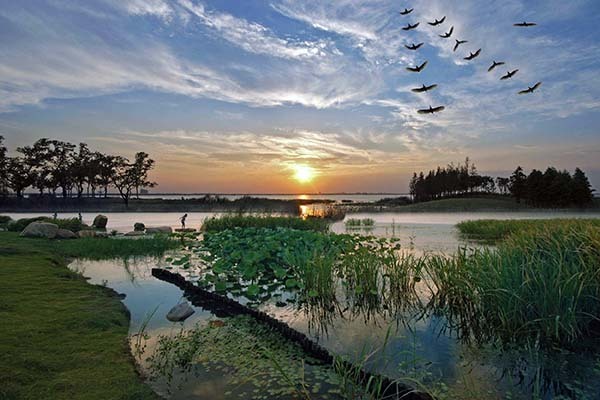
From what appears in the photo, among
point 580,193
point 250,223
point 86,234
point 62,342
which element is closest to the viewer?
point 62,342

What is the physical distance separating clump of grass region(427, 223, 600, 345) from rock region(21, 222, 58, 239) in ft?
46.9

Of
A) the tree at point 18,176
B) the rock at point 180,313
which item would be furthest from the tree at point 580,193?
the tree at point 18,176

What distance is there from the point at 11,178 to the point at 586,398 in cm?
5868

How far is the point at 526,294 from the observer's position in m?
4.64

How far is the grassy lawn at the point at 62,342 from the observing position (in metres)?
3.17

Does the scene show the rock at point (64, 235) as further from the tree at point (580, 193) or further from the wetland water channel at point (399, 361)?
the tree at point (580, 193)

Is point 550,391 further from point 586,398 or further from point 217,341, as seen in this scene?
point 217,341

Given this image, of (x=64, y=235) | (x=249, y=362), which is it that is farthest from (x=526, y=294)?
(x=64, y=235)

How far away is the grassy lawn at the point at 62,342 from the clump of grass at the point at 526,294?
4.17 metres

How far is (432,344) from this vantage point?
4484 mm

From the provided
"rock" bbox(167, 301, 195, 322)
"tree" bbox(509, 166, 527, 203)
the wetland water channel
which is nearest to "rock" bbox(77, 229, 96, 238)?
the wetland water channel

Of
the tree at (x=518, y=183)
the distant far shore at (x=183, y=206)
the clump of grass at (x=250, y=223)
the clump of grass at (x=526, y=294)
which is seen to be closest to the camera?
the clump of grass at (x=526, y=294)

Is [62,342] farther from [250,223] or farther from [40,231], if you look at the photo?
[250,223]

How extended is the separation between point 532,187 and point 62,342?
54599mm
